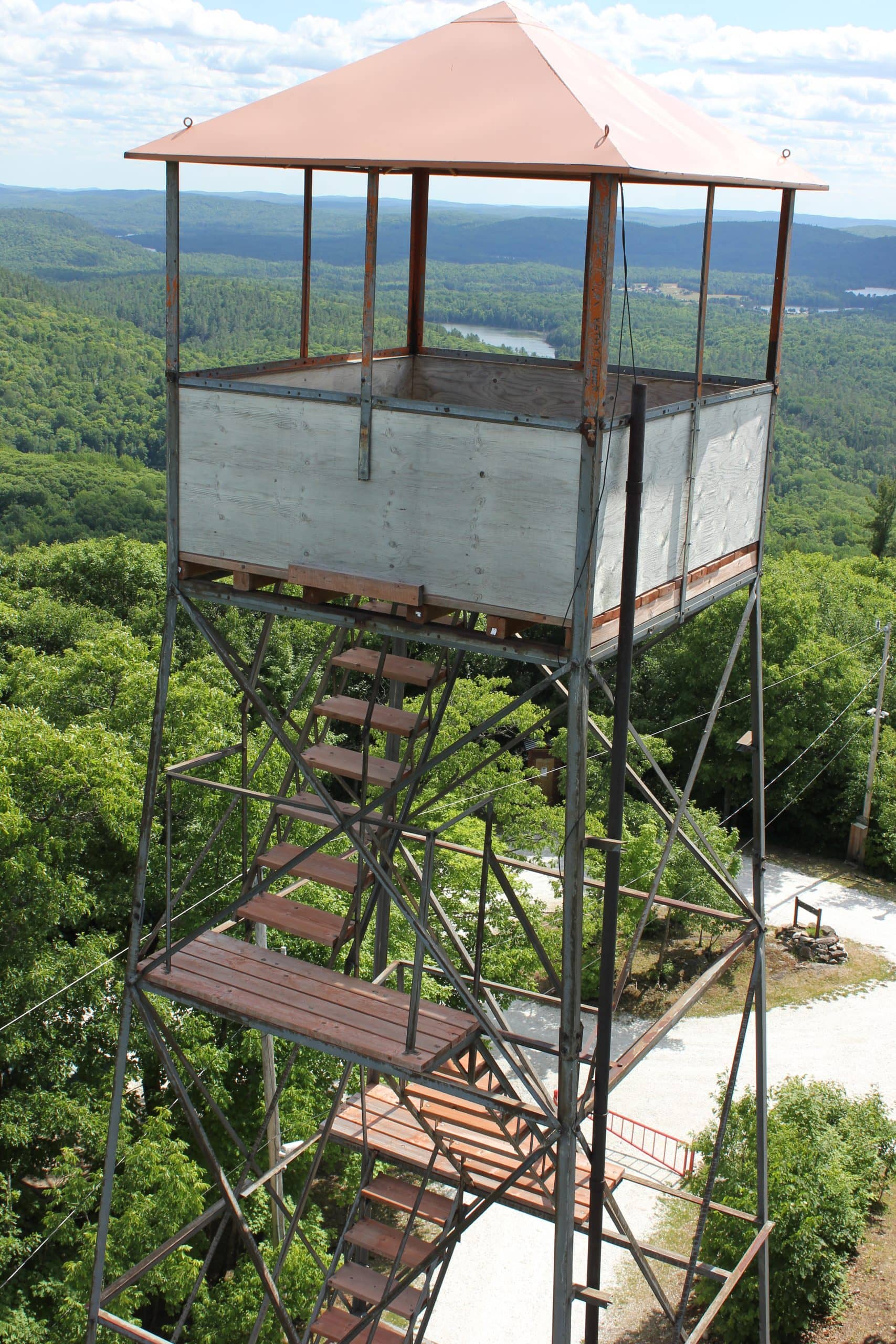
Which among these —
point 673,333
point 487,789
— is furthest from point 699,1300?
point 673,333

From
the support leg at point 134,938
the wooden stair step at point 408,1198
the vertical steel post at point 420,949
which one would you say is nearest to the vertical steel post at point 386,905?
the wooden stair step at point 408,1198

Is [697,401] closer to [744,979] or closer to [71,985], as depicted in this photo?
[71,985]

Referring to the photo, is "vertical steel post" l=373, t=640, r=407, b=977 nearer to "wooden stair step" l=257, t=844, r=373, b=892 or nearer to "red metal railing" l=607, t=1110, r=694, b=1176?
"wooden stair step" l=257, t=844, r=373, b=892

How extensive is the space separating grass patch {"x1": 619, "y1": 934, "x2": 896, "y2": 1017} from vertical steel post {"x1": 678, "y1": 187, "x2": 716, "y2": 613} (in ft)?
72.0

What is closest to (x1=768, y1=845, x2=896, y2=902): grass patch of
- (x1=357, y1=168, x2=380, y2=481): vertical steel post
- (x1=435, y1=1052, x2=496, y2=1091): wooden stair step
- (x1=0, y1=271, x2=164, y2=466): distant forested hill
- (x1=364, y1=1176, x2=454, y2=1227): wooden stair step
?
(x1=435, y1=1052, x2=496, y2=1091): wooden stair step

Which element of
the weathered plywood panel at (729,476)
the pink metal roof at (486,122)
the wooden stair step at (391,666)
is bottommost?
the wooden stair step at (391,666)

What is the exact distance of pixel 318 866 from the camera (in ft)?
32.0

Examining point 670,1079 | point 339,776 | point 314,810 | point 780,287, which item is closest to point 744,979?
point 670,1079

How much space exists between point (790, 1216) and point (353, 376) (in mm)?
13570

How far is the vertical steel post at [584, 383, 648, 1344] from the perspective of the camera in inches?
298

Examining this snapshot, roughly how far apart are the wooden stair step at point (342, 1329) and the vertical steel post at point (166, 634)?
1769 millimetres

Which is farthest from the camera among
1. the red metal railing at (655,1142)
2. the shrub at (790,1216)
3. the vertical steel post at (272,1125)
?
the red metal railing at (655,1142)

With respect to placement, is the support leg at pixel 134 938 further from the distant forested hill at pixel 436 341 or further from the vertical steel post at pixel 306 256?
the distant forested hill at pixel 436 341

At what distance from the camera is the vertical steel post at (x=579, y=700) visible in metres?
7.17
